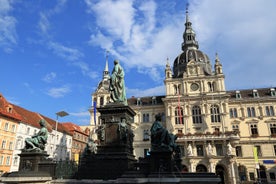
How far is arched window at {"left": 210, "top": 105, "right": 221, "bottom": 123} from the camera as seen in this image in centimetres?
4637

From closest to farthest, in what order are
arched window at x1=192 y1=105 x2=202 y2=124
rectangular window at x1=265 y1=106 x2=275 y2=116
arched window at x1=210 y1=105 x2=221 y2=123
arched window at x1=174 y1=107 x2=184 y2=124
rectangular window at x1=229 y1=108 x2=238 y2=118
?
1. arched window at x1=210 y1=105 x2=221 y2=123
2. arched window at x1=192 y1=105 x2=202 y2=124
3. arched window at x1=174 y1=107 x2=184 y2=124
4. rectangular window at x1=265 y1=106 x2=275 y2=116
5. rectangular window at x1=229 y1=108 x2=238 y2=118

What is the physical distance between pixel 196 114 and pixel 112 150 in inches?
1488

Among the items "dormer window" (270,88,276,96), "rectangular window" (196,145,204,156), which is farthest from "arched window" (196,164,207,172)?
"dormer window" (270,88,276,96)

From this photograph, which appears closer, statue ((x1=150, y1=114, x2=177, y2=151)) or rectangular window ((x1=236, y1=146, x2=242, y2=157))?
statue ((x1=150, y1=114, x2=177, y2=151))

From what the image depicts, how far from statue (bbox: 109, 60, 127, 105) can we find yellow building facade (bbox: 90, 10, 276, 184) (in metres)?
31.6

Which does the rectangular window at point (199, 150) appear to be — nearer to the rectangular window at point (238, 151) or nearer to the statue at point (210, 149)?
the statue at point (210, 149)

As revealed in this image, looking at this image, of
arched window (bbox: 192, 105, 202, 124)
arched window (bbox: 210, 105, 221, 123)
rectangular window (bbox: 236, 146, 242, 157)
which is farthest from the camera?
arched window (bbox: 192, 105, 202, 124)

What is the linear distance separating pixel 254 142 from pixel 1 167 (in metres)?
45.2

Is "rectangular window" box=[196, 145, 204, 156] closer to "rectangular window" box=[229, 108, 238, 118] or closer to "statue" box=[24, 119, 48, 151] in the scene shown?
"rectangular window" box=[229, 108, 238, 118]

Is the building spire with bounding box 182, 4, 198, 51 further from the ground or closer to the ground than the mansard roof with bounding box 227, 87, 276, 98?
further from the ground

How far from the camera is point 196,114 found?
47594 millimetres

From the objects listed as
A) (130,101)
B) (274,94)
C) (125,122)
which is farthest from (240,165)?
(125,122)

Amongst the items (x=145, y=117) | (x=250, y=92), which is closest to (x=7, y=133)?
(x=145, y=117)

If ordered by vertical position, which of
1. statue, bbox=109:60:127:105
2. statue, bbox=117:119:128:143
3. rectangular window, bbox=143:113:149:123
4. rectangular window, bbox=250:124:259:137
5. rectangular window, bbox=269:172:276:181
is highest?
rectangular window, bbox=143:113:149:123
